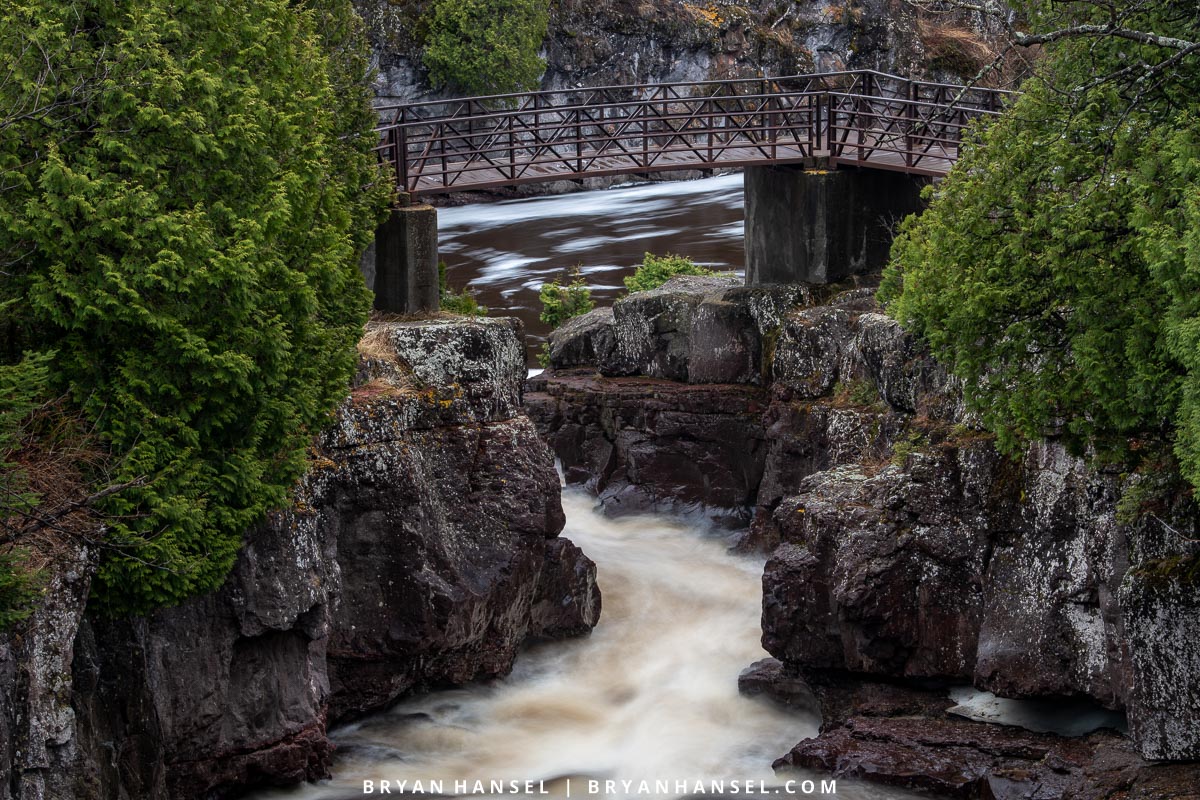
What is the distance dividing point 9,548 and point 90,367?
7.36 ft

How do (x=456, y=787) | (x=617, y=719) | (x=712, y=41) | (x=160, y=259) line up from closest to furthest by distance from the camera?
(x=160, y=259), (x=456, y=787), (x=617, y=719), (x=712, y=41)

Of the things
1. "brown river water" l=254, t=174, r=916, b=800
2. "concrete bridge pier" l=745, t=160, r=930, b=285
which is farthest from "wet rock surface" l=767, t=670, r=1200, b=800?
"concrete bridge pier" l=745, t=160, r=930, b=285

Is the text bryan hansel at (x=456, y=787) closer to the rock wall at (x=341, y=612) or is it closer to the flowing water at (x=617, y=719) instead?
the flowing water at (x=617, y=719)

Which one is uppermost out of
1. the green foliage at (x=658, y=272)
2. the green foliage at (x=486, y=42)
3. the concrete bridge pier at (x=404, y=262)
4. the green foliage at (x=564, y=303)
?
the green foliage at (x=486, y=42)

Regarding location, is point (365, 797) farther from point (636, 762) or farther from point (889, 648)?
point (889, 648)

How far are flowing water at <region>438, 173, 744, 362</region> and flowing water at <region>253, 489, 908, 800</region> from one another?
16.5 metres

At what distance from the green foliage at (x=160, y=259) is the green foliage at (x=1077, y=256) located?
7.15 meters

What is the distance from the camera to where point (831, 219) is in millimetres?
28953

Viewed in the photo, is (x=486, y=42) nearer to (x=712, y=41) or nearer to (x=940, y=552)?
(x=712, y=41)

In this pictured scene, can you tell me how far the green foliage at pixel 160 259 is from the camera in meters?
14.0

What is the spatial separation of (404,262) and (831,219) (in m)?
8.85

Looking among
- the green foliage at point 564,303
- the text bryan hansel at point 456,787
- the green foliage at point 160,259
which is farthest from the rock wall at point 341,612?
the green foliage at point 564,303

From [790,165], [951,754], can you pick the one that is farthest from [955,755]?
[790,165]

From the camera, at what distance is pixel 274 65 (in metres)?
16.2
